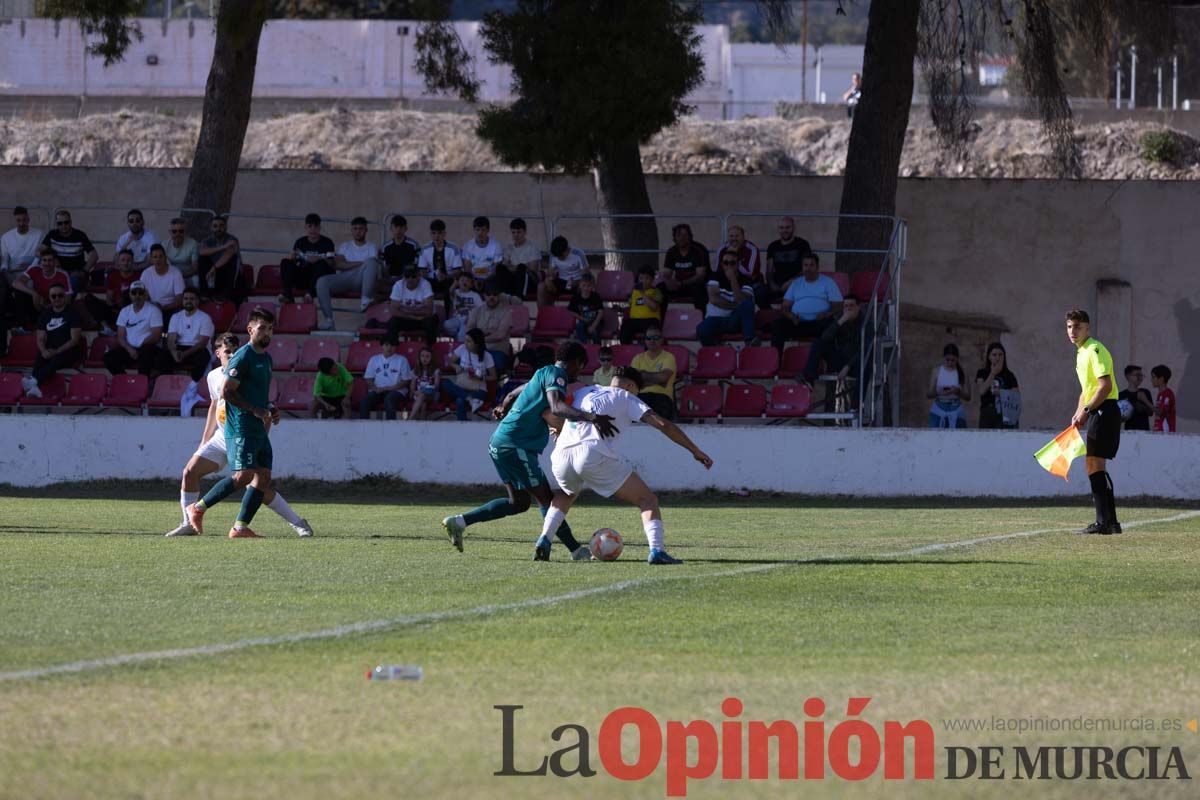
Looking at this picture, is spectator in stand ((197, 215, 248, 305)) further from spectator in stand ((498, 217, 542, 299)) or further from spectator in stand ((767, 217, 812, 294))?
spectator in stand ((767, 217, 812, 294))

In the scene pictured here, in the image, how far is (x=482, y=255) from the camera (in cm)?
2400

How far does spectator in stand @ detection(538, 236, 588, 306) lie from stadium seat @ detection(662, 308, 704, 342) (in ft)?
4.73

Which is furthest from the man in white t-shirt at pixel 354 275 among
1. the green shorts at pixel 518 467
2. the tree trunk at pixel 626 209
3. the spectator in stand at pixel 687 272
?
the green shorts at pixel 518 467

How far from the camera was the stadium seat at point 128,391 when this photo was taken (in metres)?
22.6

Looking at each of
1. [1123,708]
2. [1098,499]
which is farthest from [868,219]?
[1123,708]

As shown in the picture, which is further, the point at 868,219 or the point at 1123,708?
the point at 868,219

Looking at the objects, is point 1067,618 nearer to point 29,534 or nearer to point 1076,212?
point 29,534

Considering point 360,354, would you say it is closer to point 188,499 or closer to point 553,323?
point 553,323

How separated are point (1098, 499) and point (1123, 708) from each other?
8.42 meters

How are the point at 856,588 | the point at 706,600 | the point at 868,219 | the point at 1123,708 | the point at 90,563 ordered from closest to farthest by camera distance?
1. the point at 1123,708
2. the point at 706,600
3. the point at 856,588
4. the point at 90,563
5. the point at 868,219

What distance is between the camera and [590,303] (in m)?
23.2

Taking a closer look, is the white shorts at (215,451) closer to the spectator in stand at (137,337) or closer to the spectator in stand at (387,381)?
the spectator in stand at (387,381)

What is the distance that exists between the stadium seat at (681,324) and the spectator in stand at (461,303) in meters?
2.69

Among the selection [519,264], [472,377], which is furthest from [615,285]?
[472,377]
